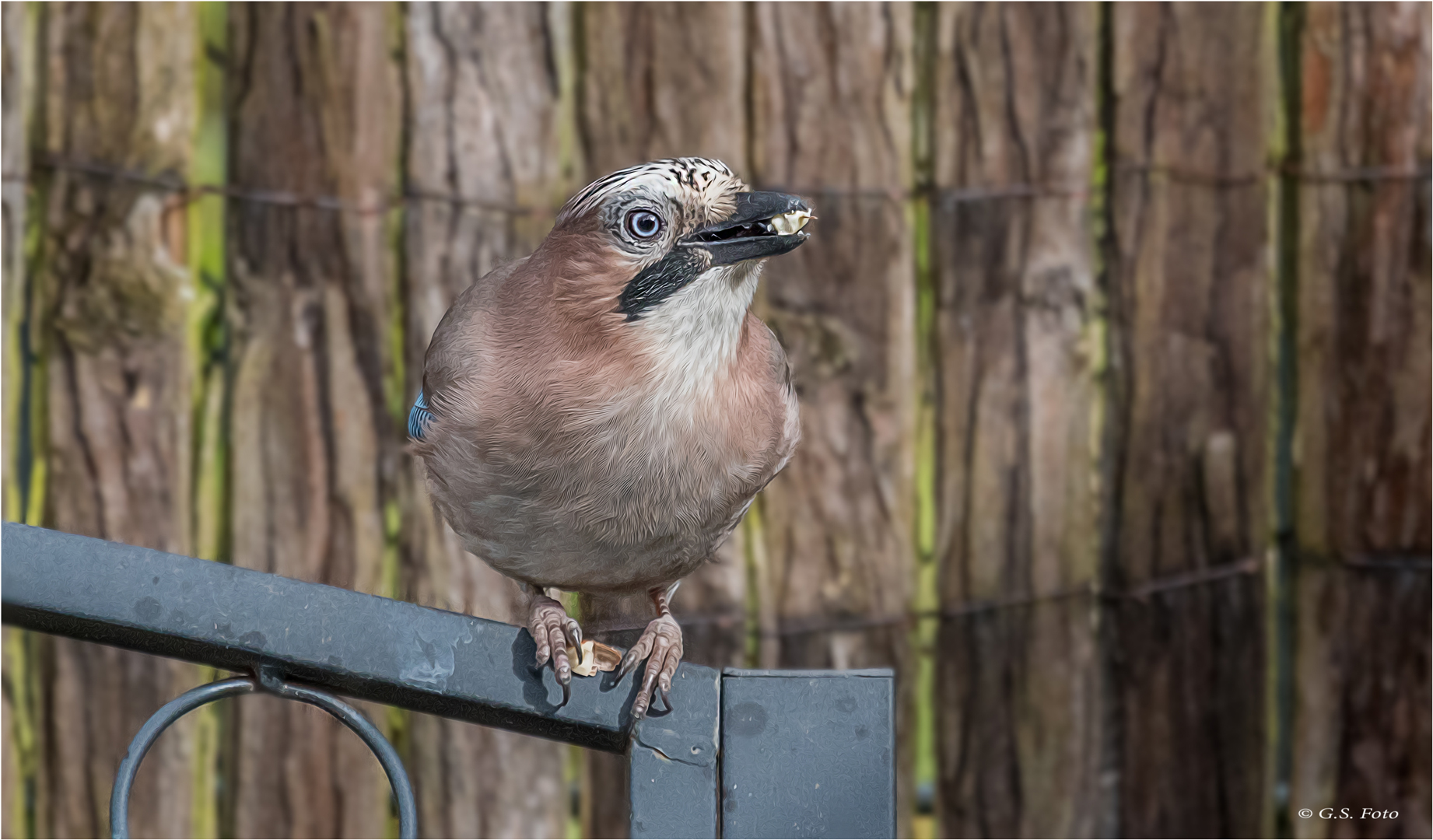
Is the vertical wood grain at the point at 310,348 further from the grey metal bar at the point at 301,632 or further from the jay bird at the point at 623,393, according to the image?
the grey metal bar at the point at 301,632

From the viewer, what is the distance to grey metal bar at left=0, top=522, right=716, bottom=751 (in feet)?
3.53

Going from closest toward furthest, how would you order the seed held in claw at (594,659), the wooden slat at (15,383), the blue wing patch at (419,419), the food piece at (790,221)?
1. the seed held in claw at (594,659)
2. the food piece at (790,221)
3. the blue wing patch at (419,419)
4. the wooden slat at (15,383)

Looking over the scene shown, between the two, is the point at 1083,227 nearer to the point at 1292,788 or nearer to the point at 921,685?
the point at 921,685

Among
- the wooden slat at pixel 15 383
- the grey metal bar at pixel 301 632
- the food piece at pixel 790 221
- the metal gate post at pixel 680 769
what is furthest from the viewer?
the wooden slat at pixel 15 383

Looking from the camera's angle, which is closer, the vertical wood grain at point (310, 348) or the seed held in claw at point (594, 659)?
the seed held in claw at point (594, 659)

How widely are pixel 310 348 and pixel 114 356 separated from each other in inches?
12.1

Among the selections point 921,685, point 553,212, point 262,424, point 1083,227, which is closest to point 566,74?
point 553,212

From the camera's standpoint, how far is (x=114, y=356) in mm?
2168

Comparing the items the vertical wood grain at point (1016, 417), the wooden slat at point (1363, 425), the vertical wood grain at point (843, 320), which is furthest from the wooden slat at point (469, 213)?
the wooden slat at point (1363, 425)

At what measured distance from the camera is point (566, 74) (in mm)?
2201

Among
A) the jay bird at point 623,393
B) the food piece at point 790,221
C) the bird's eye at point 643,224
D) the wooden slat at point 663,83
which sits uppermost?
the wooden slat at point 663,83

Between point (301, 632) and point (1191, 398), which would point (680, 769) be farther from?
point (1191, 398)

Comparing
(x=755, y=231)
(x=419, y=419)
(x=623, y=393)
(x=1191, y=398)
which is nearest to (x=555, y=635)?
(x=623, y=393)

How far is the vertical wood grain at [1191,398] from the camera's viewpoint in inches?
89.7
